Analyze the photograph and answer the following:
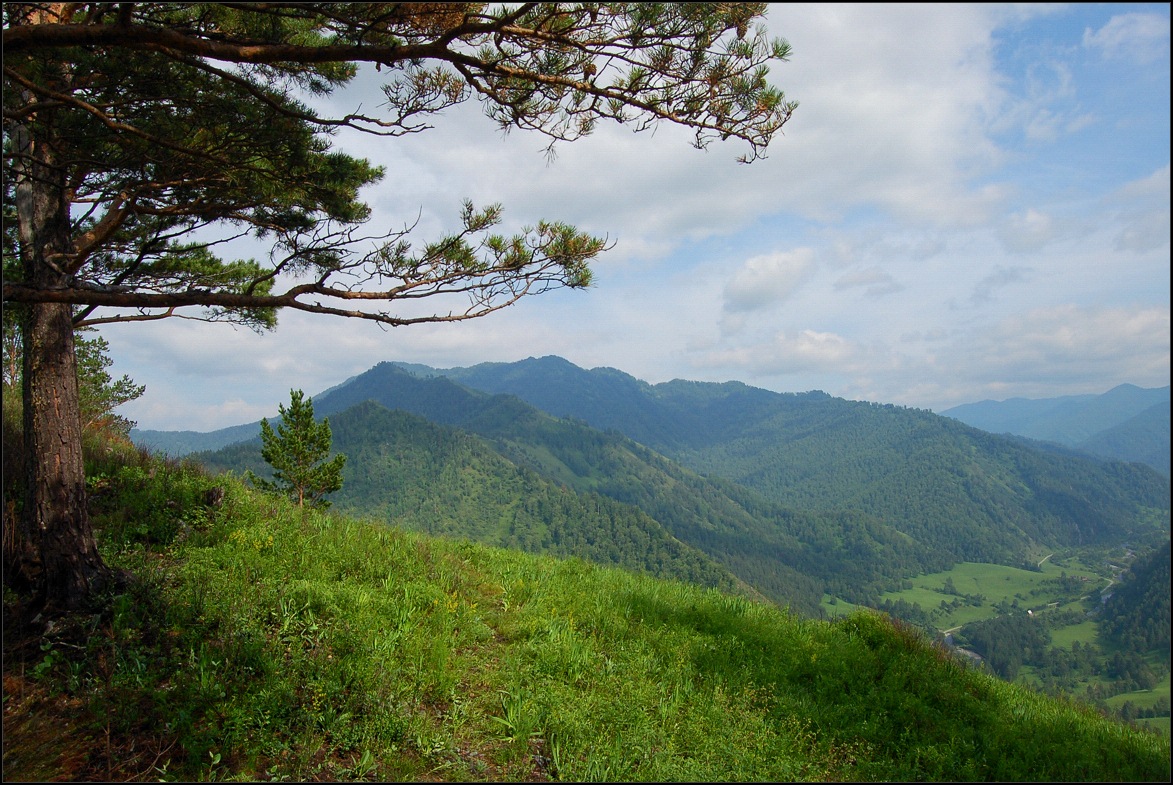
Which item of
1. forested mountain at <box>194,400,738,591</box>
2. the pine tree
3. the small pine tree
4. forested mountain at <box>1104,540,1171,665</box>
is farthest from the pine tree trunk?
forested mountain at <box>1104,540,1171,665</box>

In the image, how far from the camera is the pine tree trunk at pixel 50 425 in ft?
16.2

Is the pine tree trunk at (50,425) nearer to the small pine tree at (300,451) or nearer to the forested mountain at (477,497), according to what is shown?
the small pine tree at (300,451)

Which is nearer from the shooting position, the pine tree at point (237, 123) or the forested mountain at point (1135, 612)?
the pine tree at point (237, 123)

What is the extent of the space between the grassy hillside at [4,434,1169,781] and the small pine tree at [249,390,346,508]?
732cm

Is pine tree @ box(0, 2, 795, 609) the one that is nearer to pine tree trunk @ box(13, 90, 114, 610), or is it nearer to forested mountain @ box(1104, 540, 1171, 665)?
pine tree trunk @ box(13, 90, 114, 610)

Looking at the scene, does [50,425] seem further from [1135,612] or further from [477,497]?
[477,497]

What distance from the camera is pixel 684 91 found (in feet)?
14.4

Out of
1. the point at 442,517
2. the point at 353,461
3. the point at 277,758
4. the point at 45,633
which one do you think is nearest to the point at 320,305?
the point at 45,633

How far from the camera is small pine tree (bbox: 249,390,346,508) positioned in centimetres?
1413

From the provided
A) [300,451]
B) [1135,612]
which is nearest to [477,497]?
[1135,612]

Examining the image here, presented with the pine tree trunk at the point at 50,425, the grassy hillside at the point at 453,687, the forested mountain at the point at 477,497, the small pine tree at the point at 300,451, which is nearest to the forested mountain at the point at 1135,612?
the forested mountain at the point at 477,497

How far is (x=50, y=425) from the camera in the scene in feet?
17.4

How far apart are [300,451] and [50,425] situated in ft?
30.6

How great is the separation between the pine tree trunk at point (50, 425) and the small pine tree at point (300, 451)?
8163 mm
